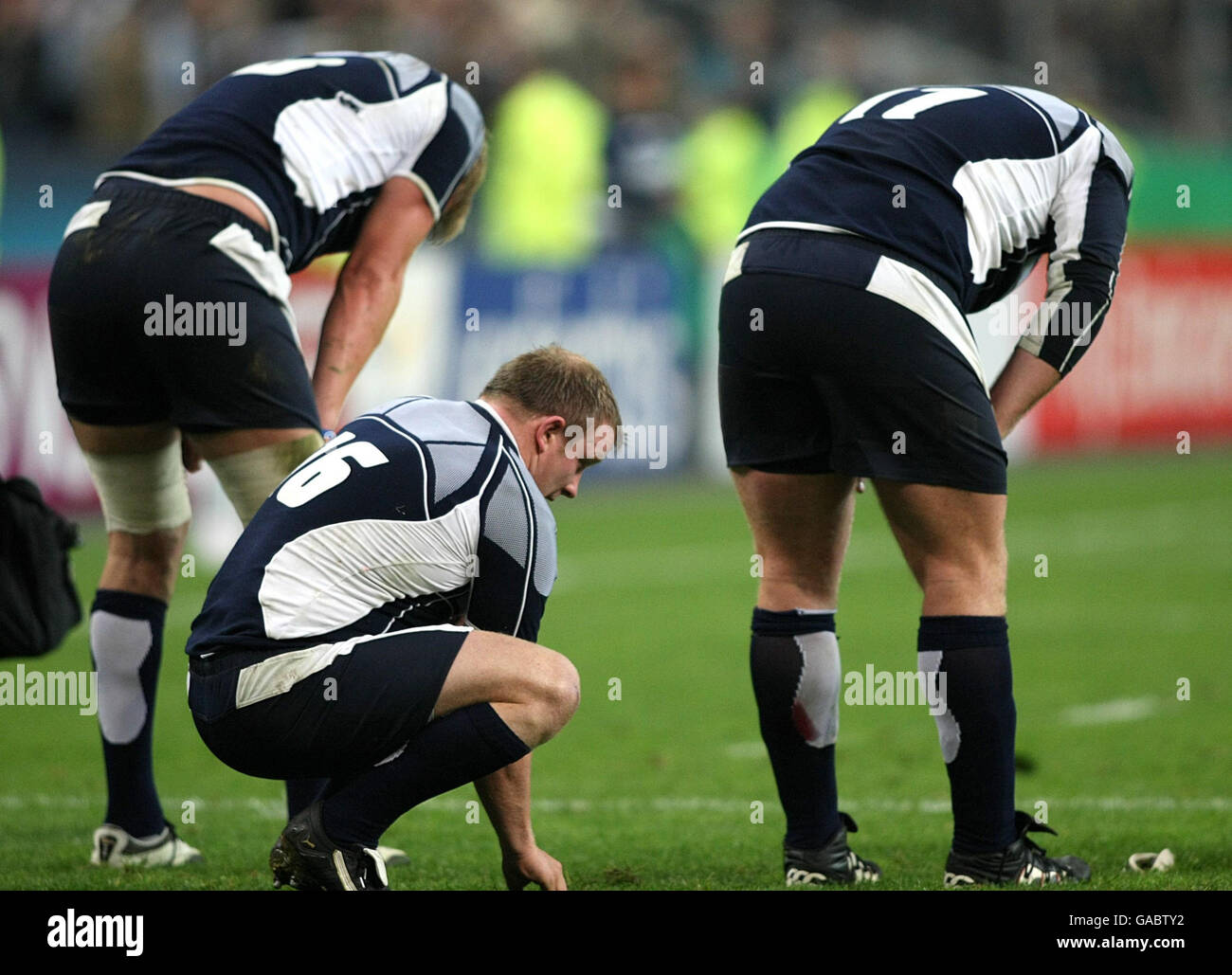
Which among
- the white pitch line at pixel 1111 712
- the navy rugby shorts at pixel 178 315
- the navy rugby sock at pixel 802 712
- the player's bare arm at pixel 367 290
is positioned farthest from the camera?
the white pitch line at pixel 1111 712

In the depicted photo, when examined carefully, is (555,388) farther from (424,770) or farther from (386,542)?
(424,770)

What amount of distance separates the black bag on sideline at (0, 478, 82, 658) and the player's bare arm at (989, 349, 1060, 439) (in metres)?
2.37

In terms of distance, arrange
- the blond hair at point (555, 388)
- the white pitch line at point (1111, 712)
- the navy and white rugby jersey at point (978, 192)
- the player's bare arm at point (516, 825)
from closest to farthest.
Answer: the player's bare arm at point (516, 825) → the blond hair at point (555, 388) → the navy and white rugby jersey at point (978, 192) → the white pitch line at point (1111, 712)

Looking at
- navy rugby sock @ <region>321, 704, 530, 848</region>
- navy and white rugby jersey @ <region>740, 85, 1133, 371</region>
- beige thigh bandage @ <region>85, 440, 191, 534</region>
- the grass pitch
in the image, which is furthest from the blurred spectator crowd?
navy rugby sock @ <region>321, 704, 530, 848</region>

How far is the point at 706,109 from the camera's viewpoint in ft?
55.3

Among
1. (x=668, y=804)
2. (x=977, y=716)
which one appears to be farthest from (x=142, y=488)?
(x=977, y=716)

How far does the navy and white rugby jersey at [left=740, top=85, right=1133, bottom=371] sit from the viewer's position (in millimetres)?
3906

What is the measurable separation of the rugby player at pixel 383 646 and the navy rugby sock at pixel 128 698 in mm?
908

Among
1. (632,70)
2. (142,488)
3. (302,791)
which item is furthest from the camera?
(632,70)

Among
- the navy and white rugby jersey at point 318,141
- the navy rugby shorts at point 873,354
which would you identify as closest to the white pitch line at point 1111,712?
the navy rugby shorts at point 873,354

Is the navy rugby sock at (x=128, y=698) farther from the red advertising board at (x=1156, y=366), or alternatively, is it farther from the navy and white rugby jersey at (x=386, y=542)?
the red advertising board at (x=1156, y=366)

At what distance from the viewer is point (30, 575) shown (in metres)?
4.46

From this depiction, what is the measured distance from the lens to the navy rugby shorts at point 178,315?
4.07 m

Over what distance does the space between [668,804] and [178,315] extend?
2.16 meters
